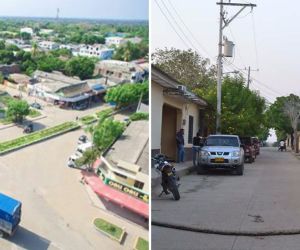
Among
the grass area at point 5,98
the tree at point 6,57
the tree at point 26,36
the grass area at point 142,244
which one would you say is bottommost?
the grass area at point 142,244

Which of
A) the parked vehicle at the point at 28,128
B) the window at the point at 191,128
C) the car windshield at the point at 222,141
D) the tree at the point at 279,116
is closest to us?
the parked vehicle at the point at 28,128

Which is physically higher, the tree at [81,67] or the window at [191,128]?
the tree at [81,67]

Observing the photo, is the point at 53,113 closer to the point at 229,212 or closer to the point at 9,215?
the point at 9,215

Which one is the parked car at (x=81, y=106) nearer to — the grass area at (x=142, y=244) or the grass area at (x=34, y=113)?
the grass area at (x=34, y=113)

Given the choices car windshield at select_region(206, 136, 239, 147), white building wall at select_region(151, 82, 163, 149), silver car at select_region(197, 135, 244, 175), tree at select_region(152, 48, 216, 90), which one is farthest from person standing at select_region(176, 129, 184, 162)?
tree at select_region(152, 48, 216, 90)

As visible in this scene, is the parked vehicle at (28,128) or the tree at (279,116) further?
the tree at (279,116)

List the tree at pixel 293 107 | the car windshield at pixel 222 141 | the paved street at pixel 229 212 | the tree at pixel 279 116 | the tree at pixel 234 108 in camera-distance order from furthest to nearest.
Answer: the tree at pixel 279 116 < the tree at pixel 293 107 < the tree at pixel 234 108 < the car windshield at pixel 222 141 < the paved street at pixel 229 212

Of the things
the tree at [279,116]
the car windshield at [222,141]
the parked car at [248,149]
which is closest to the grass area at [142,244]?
the car windshield at [222,141]
